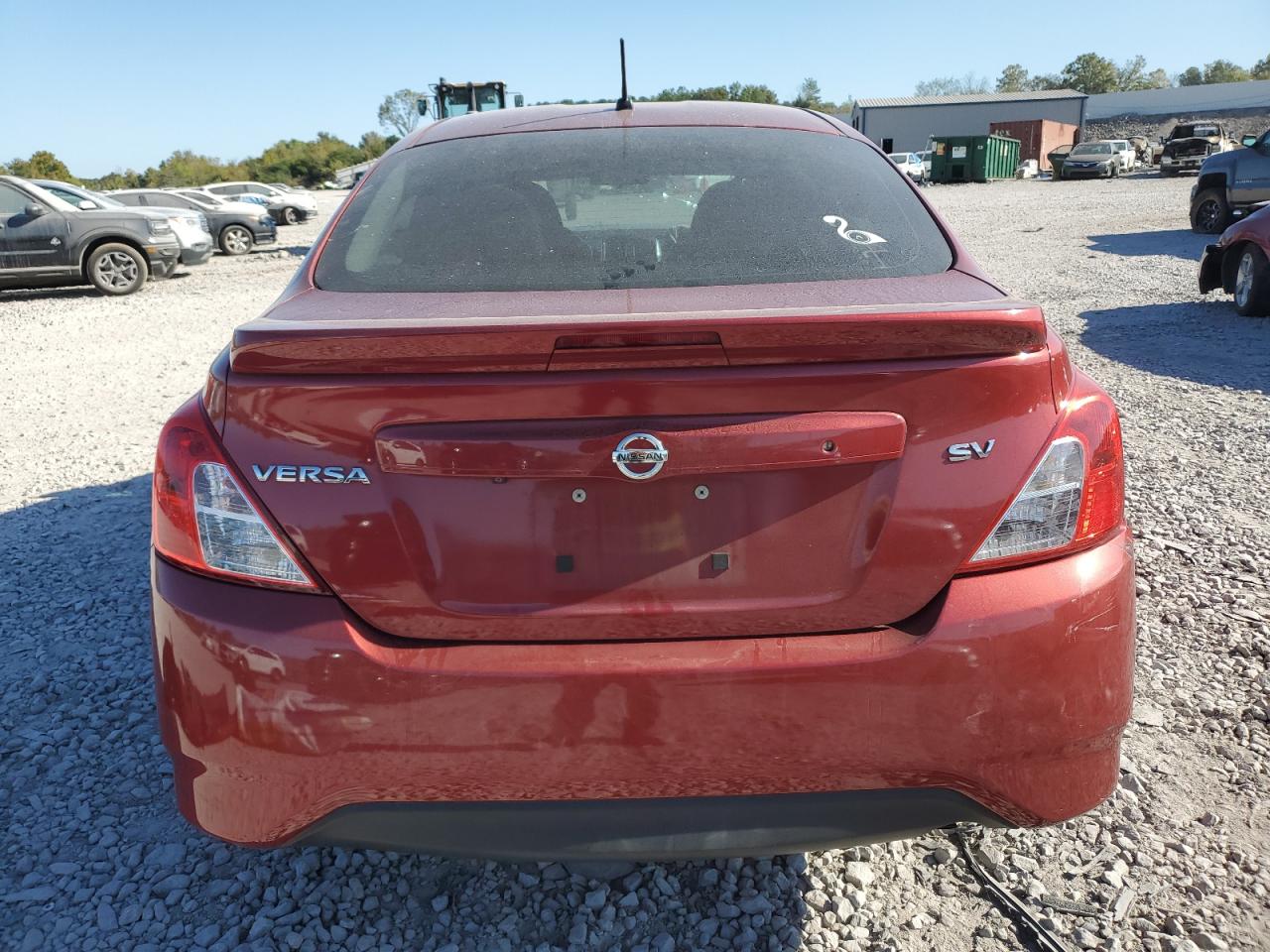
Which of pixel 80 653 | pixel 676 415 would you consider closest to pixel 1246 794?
pixel 676 415

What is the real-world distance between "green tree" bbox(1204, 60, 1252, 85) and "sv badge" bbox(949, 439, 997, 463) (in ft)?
408

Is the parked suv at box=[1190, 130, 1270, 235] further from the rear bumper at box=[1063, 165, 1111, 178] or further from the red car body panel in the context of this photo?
the rear bumper at box=[1063, 165, 1111, 178]

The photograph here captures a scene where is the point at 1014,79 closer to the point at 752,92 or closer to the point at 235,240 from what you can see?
the point at 752,92

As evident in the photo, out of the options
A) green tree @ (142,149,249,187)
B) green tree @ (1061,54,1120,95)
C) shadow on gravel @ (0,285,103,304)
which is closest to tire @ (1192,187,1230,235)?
shadow on gravel @ (0,285,103,304)

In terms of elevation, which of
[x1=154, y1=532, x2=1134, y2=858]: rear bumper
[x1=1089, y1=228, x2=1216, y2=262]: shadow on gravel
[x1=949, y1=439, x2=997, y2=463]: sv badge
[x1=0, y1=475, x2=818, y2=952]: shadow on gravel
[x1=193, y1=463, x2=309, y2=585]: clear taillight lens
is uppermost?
[x1=949, y1=439, x2=997, y2=463]: sv badge

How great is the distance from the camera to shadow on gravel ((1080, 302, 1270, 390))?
7.12 metres

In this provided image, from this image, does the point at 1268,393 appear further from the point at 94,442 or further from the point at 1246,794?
the point at 94,442

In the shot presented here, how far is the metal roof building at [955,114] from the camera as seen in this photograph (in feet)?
226

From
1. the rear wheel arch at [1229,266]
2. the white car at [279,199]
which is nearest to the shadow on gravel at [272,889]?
the rear wheel arch at [1229,266]

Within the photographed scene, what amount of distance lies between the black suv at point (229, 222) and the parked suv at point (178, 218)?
4220mm

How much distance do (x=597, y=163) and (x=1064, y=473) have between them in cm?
150

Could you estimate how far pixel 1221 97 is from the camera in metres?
68.6

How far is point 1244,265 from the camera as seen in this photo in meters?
9.01

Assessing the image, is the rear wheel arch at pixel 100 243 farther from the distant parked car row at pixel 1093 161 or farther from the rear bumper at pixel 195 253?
the distant parked car row at pixel 1093 161
